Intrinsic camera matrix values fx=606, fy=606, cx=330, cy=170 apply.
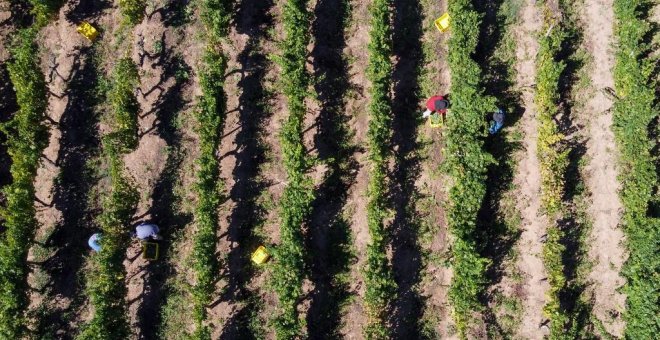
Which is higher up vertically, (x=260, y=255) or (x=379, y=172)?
(x=379, y=172)

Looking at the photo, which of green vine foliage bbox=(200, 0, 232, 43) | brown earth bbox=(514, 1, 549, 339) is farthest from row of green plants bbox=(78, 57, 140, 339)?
brown earth bbox=(514, 1, 549, 339)

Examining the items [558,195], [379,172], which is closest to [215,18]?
[379,172]

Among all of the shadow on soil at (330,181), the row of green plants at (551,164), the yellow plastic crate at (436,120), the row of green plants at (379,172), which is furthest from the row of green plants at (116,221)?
the row of green plants at (551,164)

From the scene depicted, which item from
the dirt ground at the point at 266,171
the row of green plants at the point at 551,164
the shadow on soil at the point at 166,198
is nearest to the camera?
the row of green plants at the point at 551,164

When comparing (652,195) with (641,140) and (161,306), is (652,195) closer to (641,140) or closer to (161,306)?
(641,140)

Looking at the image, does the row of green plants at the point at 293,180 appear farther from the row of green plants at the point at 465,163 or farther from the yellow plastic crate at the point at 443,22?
the row of green plants at the point at 465,163

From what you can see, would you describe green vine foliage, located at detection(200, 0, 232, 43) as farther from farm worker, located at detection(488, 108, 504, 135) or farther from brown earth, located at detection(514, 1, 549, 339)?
brown earth, located at detection(514, 1, 549, 339)

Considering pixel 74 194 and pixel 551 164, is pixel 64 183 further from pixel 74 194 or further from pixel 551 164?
pixel 551 164

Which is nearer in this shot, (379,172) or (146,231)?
(146,231)
